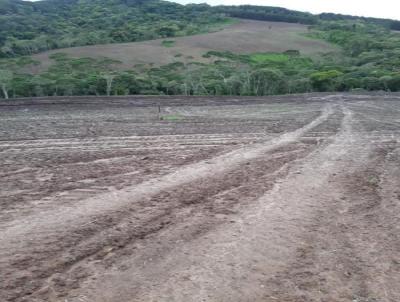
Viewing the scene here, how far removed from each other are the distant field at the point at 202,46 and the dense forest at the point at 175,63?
10.1 feet

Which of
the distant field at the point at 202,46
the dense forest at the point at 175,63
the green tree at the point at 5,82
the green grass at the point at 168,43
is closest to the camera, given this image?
the green tree at the point at 5,82

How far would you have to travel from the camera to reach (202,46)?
244ft

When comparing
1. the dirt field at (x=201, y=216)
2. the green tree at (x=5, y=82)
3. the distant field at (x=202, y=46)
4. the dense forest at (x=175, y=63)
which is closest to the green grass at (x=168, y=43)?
the distant field at (x=202, y=46)

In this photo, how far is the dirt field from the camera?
659 cm

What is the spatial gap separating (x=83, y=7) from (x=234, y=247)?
123 m

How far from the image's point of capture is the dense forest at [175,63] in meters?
45.1

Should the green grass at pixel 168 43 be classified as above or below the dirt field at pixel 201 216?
above

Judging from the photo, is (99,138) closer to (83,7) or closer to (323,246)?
(323,246)

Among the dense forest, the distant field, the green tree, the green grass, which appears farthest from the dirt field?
the green grass

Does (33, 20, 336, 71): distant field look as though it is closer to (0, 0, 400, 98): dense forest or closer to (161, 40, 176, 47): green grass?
(161, 40, 176, 47): green grass

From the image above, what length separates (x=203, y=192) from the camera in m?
10.9

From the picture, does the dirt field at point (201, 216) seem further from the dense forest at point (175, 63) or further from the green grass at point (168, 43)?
the green grass at point (168, 43)

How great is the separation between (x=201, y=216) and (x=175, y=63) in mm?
51413

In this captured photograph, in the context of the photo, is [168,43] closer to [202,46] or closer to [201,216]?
[202,46]
